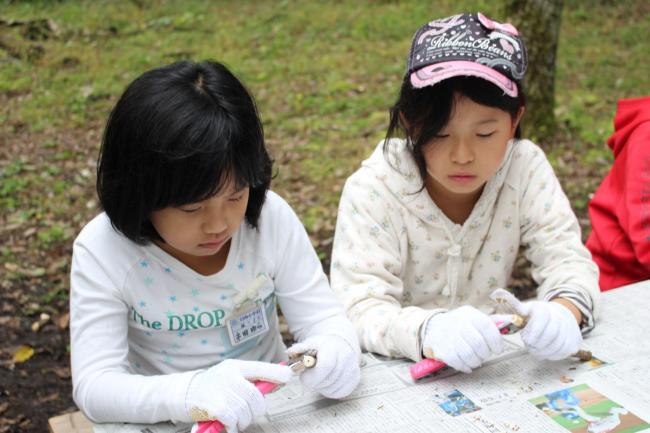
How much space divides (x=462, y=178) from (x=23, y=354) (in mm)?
2058

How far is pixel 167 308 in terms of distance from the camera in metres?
1.53

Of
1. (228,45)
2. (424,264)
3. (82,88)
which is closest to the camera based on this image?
(424,264)

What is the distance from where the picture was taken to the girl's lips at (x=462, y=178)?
66.6 inches

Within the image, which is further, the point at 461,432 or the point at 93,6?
the point at 93,6

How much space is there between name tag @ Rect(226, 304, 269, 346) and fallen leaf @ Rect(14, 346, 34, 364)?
1.60 metres

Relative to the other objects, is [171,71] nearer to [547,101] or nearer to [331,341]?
[331,341]

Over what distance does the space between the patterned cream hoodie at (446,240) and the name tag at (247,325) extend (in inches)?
8.6

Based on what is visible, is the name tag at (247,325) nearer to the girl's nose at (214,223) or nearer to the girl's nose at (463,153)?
the girl's nose at (214,223)

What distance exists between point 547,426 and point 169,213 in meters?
0.82

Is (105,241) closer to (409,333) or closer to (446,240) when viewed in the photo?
(409,333)

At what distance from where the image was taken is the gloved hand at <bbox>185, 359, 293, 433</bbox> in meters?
1.22

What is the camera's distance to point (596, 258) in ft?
7.70

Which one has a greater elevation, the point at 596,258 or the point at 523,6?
the point at 523,6

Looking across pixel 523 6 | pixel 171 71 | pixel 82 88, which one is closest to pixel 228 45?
pixel 82 88
